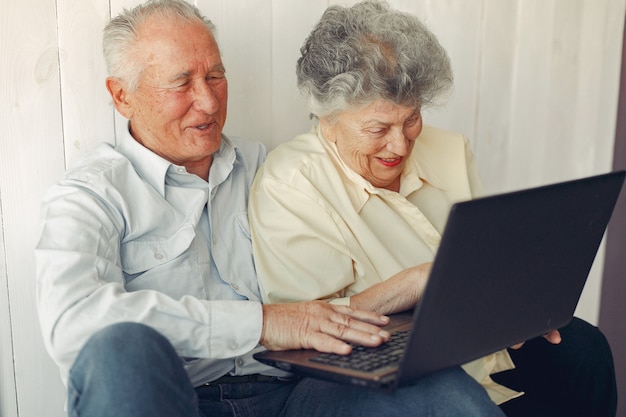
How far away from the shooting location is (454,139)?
196cm

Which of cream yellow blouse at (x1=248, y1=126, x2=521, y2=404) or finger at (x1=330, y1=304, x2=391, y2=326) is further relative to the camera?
cream yellow blouse at (x1=248, y1=126, x2=521, y2=404)

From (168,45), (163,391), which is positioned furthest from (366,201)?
(163,391)

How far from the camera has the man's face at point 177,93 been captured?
1.62 m

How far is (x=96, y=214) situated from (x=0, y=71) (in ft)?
1.36

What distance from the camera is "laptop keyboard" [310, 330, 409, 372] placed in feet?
4.00

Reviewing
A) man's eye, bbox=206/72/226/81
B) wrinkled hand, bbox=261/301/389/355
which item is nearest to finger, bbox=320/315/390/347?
wrinkled hand, bbox=261/301/389/355

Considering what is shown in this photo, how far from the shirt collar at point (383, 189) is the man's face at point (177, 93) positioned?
264 mm

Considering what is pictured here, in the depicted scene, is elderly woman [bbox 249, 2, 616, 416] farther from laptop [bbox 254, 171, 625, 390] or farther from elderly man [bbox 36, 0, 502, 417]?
laptop [bbox 254, 171, 625, 390]

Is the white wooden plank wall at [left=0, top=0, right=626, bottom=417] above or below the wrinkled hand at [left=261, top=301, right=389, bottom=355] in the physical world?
above

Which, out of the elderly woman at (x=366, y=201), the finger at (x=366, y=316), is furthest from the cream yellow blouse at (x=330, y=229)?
the finger at (x=366, y=316)

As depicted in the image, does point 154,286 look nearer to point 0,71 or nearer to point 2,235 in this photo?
point 2,235

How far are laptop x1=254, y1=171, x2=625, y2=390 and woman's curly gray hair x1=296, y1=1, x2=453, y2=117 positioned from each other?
1.71ft

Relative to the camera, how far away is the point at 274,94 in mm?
2045

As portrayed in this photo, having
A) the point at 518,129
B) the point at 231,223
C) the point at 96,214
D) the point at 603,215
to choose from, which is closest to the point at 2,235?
the point at 96,214
